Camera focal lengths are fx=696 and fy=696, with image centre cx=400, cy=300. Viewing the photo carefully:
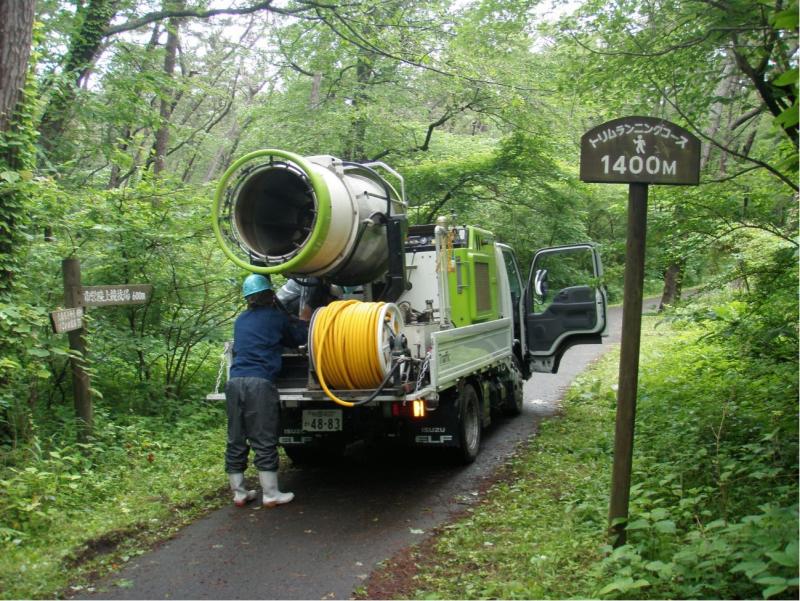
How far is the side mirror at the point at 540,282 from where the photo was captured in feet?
30.9

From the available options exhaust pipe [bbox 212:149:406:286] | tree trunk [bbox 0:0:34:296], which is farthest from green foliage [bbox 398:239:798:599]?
tree trunk [bbox 0:0:34:296]

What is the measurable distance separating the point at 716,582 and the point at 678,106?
4577 millimetres

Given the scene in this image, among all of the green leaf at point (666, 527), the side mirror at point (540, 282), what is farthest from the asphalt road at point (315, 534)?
the side mirror at point (540, 282)

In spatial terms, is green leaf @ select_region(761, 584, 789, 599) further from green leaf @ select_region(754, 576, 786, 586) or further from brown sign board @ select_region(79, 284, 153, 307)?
brown sign board @ select_region(79, 284, 153, 307)

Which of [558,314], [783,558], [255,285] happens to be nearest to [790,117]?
[783,558]

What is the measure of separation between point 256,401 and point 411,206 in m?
8.56

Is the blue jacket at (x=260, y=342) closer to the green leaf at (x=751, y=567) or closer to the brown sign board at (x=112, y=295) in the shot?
the brown sign board at (x=112, y=295)

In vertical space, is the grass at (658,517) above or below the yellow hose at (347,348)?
below

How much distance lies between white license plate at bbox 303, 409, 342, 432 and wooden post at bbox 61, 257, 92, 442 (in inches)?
86.1

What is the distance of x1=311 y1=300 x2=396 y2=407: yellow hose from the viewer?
5645 millimetres

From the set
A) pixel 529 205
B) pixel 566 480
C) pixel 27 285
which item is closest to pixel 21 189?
pixel 27 285

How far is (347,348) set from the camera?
18.6ft

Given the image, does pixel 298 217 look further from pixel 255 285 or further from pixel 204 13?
pixel 204 13

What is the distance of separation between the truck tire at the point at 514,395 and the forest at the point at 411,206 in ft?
6.13
